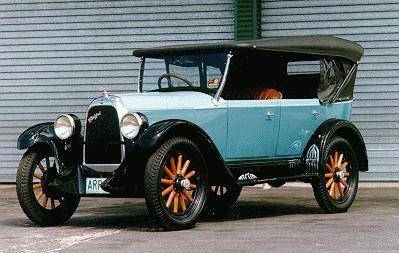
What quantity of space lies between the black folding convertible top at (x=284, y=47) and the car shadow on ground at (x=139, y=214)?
5.60 feet

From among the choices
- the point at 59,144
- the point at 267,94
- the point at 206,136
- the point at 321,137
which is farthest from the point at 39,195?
the point at 321,137

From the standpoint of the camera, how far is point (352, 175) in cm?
1079

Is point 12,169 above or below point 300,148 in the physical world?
below

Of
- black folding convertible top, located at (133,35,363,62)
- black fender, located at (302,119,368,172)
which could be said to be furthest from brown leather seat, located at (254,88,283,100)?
black fender, located at (302,119,368,172)

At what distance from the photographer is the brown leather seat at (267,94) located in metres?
10.1

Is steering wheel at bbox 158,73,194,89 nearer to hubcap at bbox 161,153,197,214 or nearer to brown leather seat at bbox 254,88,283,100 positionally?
brown leather seat at bbox 254,88,283,100

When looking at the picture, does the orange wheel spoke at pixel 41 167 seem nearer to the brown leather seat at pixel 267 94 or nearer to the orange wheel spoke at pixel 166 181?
the orange wheel spoke at pixel 166 181

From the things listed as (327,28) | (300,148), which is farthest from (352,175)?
(327,28)

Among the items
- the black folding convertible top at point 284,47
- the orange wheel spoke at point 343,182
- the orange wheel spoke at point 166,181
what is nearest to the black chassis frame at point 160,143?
the orange wheel spoke at point 166,181

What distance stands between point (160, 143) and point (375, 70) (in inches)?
256

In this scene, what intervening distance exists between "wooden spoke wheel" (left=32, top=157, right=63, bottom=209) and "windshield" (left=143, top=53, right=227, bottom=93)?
1.46 m

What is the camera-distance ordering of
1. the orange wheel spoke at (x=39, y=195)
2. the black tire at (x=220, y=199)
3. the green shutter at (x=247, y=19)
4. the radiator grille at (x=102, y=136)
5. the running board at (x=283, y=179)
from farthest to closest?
the green shutter at (x=247, y=19) < the black tire at (x=220, y=199) < the running board at (x=283, y=179) < the orange wheel spoke at (x=39, y=195) < the radiator grille at (x=102, y=136)

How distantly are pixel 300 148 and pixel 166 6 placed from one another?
5459mm

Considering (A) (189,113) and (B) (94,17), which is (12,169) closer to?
(B) (94,17)
